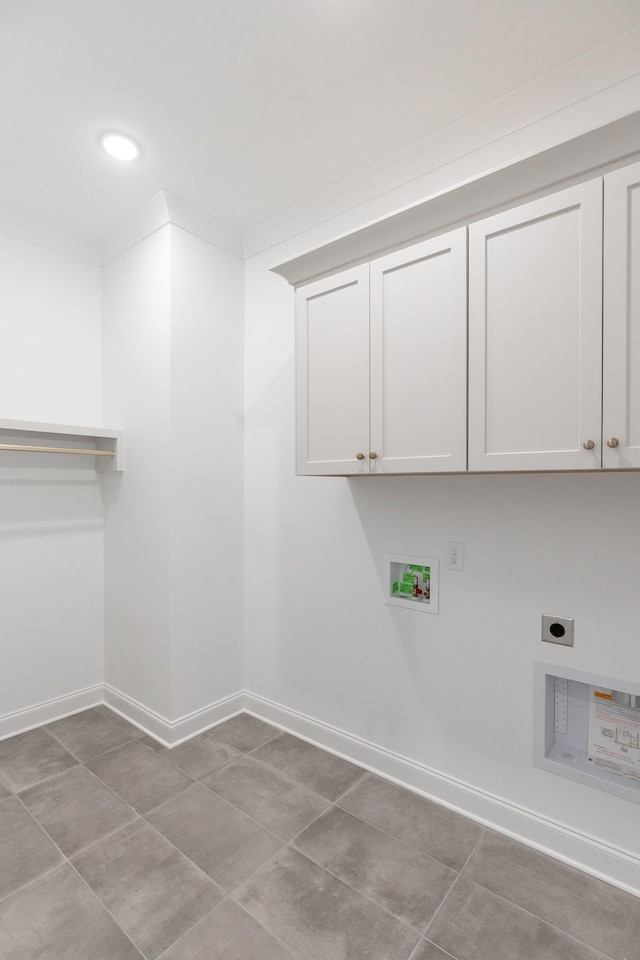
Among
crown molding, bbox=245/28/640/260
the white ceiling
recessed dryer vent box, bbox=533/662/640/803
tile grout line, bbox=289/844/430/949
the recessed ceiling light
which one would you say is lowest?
tile grout line, bbox=289/844/430/949

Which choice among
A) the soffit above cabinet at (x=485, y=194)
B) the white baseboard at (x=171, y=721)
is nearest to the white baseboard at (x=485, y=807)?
the white baseboard at (x=171, y=721)

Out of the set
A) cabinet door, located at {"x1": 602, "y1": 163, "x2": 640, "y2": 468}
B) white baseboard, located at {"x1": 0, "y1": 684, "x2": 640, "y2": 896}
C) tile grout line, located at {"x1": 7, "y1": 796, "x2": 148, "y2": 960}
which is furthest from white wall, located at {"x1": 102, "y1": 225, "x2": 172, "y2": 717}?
cabinet door, located at {"x1": 602, "y1": 163, "x2": 640, "y2": 468}

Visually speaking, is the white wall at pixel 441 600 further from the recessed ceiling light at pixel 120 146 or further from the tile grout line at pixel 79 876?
the tile grout line at pixel 79 876

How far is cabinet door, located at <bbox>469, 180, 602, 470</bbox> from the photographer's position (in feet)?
4.57

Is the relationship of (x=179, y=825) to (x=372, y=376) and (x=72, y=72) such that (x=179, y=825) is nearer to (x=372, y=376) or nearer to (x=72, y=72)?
(x=372, y=376)

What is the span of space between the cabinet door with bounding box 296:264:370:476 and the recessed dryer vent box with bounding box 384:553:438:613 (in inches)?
20.4

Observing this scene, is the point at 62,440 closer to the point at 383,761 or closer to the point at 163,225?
the point at 163,225

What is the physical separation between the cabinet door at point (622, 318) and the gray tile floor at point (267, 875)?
1.42 m

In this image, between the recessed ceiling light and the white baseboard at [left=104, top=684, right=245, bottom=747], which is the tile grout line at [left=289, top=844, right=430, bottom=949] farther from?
the recessed ceiling light

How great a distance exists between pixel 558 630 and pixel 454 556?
457mm

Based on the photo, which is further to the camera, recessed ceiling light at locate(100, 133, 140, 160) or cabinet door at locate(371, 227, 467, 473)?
recessed ceiling light at locate(100, 133, 140, 160)

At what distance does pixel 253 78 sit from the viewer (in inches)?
70.4

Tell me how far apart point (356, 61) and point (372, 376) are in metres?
1.08

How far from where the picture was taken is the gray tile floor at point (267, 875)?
1.44 m
